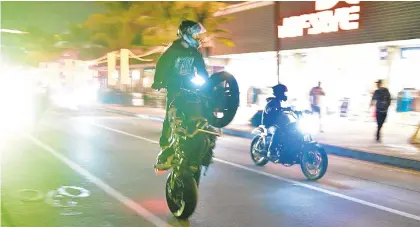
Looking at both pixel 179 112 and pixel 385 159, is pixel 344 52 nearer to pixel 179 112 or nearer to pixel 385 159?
pixel 385 159

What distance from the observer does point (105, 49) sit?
5434cm

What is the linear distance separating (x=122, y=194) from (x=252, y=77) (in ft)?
78.9

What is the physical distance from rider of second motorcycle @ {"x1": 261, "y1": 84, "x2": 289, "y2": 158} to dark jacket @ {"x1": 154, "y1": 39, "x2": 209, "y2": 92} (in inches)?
153

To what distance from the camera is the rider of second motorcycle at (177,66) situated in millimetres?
6059

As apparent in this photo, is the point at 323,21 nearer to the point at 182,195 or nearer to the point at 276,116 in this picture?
the point at 276,116

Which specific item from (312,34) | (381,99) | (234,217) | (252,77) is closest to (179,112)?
(234,217)

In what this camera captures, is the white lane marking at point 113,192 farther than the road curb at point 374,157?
No

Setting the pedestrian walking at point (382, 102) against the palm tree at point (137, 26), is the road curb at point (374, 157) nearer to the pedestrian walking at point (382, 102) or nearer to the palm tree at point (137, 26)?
the pedestrian walking at point (382, 102)

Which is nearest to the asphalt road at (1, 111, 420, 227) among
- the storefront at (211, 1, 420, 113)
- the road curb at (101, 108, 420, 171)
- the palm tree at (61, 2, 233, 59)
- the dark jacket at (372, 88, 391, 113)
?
the road curb at (101, 108, 420, 171)

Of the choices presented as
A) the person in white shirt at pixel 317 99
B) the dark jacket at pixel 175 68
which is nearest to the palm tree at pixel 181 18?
the person in white shirt at pixel 317 99

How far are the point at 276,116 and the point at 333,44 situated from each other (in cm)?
1342

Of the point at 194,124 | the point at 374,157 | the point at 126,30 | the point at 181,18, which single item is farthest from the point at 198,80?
the point at 126,30

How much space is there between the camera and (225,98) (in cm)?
608

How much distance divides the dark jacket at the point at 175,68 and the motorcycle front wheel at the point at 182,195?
1.07 metres
